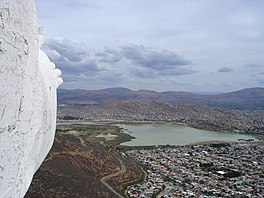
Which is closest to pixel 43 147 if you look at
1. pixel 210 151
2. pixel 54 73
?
pixel 54 73

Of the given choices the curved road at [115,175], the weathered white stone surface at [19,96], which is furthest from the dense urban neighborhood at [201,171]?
the weathered white stone surface at [19,96]

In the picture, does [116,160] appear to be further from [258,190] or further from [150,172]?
[258,190]

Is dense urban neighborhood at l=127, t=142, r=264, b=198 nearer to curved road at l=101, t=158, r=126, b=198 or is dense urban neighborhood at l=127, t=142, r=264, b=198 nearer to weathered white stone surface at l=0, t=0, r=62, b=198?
curved road at l=101, t=158, r=126, b=198

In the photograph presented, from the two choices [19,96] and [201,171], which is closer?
[19,96]

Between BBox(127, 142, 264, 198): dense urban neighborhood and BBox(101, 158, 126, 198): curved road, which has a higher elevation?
BBox(101, 158, 126, 198): curved road

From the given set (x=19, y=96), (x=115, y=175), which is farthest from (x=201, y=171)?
(x=19, y=96)

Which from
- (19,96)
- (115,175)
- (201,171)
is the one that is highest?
(19,96)

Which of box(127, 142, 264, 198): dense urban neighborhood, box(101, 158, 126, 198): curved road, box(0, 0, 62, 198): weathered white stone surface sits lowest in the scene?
box(127, 142, 264, 198): dense urban neighborhood

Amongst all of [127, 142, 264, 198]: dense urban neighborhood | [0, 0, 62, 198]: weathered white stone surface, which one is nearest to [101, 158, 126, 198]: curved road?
[127, 142, 264, 198]: dense urban neighborhood

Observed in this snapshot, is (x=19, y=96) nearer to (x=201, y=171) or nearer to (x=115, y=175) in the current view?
(x=115, y=175)
